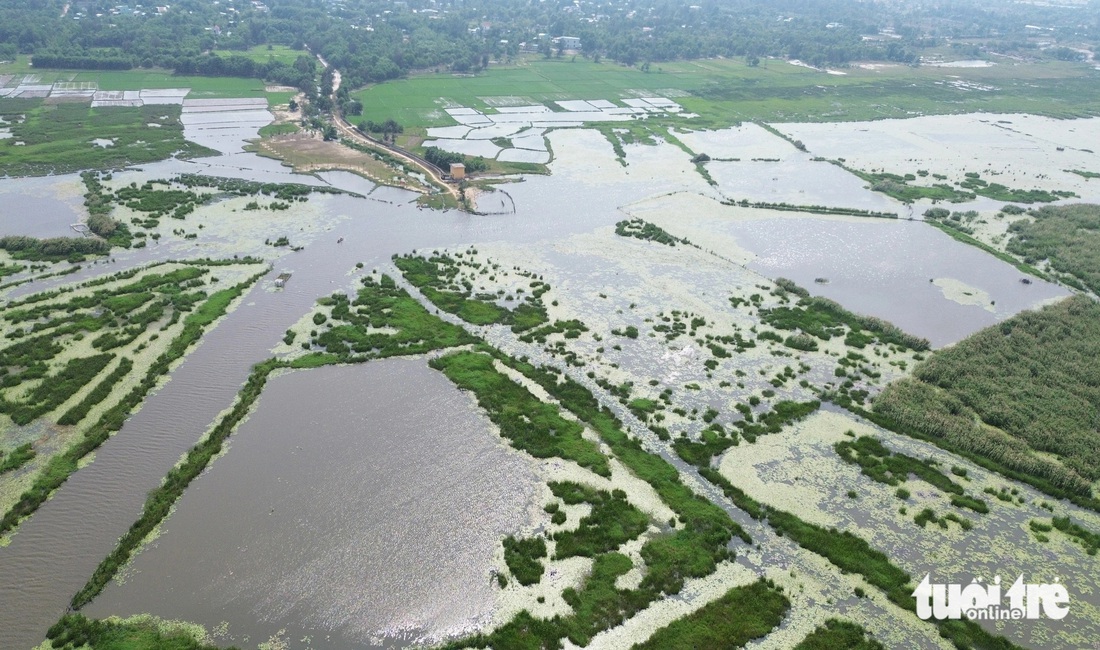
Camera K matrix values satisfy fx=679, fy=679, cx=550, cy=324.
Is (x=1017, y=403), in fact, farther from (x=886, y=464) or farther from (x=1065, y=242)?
(x=1065, y=242)

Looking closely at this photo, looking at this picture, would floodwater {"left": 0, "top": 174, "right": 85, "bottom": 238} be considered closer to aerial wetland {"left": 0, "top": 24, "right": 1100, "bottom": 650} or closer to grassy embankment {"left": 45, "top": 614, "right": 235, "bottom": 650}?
aerial wetland {"left": 0, "top": 24, "right": 1100, "bottom": 650}

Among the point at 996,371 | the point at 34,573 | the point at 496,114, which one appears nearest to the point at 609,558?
the point at 34,573

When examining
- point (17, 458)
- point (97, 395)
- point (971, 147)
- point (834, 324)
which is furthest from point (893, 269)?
point (17, 458)

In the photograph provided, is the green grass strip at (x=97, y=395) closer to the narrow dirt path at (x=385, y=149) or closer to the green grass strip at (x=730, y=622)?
the green grass strip at (x=730, y=622)

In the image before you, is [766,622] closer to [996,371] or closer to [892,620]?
[892,620]

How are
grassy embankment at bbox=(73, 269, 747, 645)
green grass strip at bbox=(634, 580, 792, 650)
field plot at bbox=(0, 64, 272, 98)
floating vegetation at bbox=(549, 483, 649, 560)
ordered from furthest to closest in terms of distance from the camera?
A: 1. field plot at bbox=(0, 64, 272, 98)
2. floating vegetation at bbox=(549, 483, 649, 560)
3. grassy embankment at bbox=(73, 269, 747, 645)
4. green grass strip at bbox=(634, 580, 792, 650)

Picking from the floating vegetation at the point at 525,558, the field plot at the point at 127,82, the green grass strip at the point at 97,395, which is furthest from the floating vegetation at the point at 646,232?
the field plot at the point at 127,82

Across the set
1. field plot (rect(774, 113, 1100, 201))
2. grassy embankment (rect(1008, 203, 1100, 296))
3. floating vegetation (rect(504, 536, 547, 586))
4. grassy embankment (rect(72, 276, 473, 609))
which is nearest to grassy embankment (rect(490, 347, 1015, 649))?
floating vegetation (rect(504, 536, 547, 586))
